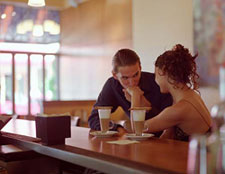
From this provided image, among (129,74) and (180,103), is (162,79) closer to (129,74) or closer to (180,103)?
(180,103)

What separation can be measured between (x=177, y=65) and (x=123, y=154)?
2.47ft

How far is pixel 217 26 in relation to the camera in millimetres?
5254

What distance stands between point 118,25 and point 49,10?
2.88 m

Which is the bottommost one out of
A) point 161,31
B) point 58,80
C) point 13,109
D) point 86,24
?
point 13,109

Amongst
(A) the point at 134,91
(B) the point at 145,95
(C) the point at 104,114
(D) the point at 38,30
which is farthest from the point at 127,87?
(D) the point at 38,30

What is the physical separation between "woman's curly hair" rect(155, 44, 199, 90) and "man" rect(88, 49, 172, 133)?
272 mm

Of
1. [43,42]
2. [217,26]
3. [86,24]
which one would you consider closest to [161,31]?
[217,26]

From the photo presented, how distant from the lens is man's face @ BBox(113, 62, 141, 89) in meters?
2.29

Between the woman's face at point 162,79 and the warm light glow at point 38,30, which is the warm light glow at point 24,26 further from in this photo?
the woman's face at point 162,79

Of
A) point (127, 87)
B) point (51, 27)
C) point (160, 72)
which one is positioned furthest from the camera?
point (51, 27)

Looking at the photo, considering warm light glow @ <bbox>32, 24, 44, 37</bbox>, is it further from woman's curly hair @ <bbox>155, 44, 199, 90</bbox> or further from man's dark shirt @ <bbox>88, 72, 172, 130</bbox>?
woman's curly hair @ <bbox>155, 44, 199, 90</bbox>

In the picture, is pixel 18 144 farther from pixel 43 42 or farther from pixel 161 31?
pixel 43 42

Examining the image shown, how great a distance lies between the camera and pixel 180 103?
6.37 ft

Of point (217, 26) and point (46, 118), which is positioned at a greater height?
point (217, 26)
